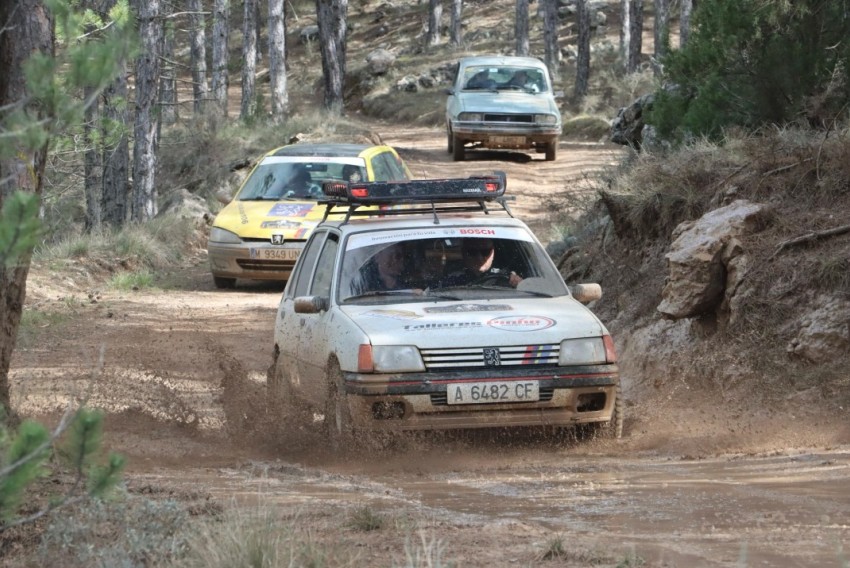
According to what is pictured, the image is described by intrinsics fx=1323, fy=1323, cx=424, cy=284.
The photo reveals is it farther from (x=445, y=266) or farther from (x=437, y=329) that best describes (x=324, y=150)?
(x=437, y=329)

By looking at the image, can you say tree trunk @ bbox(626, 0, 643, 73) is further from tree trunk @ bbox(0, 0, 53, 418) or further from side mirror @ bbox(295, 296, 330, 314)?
tree trunk @ bbox(0, 0, 53, 418)

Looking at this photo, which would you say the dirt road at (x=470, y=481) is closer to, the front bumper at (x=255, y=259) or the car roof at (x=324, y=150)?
the front bumper at (x=255, y=259)

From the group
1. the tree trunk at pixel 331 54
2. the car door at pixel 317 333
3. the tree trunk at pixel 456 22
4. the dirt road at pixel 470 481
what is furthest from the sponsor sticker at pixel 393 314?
the tree trunk at pixel 456 22

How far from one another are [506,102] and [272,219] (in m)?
11.3

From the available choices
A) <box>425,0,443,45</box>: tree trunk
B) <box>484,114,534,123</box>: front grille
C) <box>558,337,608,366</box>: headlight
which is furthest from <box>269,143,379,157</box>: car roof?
<box>425,0,443,45</box>: tree trunk

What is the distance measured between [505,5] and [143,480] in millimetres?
60057

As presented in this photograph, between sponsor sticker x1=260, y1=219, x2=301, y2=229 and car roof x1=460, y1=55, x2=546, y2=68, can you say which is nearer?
sponsor sticker x1=260, y1=219, x2=301, y2=229

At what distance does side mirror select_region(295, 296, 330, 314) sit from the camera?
8344 millimetres

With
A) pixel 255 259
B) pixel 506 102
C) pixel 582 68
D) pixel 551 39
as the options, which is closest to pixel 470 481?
pixel 255 259

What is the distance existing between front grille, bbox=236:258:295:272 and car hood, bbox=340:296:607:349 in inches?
328

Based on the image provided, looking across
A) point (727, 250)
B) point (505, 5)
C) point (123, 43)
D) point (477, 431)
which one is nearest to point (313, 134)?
point (727, 250)

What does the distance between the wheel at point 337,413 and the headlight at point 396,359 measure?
1.04ft

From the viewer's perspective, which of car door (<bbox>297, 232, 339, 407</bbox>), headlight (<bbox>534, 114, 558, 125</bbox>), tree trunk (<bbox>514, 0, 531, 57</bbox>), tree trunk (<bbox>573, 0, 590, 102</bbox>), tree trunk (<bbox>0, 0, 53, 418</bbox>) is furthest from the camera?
tree trunk (<bbox>514, 0, 531, 57</bbox>)

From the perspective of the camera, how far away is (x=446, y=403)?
7613 mm
